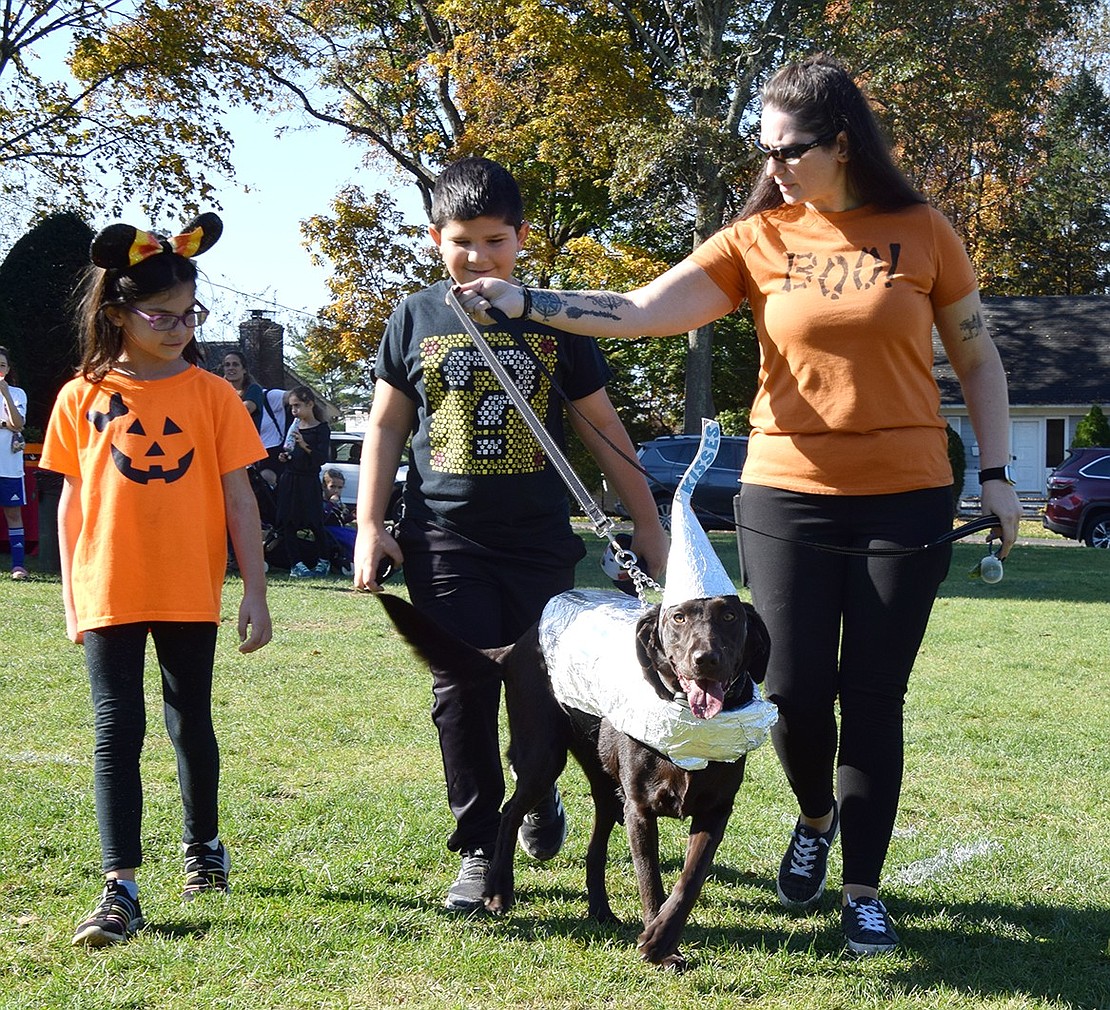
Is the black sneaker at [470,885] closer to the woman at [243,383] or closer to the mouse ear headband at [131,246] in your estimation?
the mouse ear headband at [131,246]

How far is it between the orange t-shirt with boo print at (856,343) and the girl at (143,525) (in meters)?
1.60

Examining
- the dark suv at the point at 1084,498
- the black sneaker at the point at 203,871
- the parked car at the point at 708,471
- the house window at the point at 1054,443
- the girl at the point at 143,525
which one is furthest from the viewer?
the house window at the point at 1054,443

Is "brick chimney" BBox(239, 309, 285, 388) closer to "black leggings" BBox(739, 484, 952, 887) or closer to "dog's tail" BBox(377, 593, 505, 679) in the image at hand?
"dog's tail" BBox(377, 593, 505, 679)

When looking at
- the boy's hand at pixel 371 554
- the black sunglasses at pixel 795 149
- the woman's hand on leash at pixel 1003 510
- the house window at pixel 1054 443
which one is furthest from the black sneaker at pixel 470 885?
the house window at pixel 1054 443

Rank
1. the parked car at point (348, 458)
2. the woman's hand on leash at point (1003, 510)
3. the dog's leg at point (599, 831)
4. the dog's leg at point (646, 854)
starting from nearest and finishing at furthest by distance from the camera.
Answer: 1. the dog's leg at point (646, 854)
2. the woman's hand on leash at point (1003, 510)
3. the dog's leg at point (599, 831)
4. the parked car at point (348, 458)

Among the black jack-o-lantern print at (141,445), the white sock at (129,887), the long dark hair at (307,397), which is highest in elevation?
the long dark hair at (307,397)

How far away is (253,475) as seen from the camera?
41.7 ft

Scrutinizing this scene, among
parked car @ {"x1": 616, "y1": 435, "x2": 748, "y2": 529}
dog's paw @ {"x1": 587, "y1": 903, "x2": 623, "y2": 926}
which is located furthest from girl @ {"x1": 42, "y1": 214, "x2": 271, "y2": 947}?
parked car @ {"x1": 616, "y1": 435, "x2": 748, "y2": 529}

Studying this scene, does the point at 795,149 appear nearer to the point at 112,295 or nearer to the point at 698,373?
the point at 112,295

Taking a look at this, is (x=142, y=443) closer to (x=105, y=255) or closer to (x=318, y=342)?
(x=105, y=255)

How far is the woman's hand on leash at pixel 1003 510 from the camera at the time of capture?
11.0 feet

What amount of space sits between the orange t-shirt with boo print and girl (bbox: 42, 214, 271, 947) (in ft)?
5.26

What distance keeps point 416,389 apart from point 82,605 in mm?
1135

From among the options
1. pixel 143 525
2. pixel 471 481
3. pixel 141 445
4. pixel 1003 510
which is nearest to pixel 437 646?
pixel 471 481
